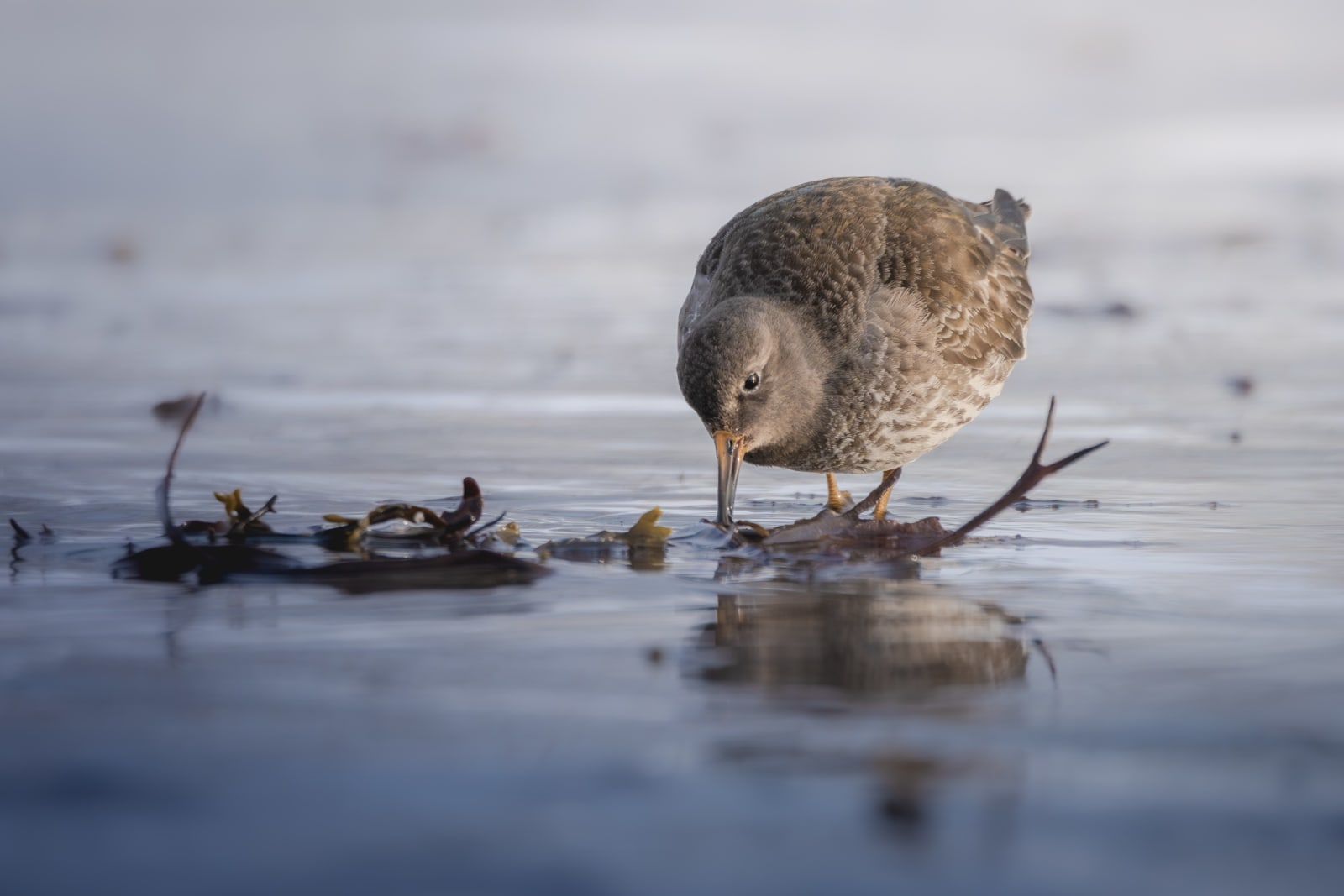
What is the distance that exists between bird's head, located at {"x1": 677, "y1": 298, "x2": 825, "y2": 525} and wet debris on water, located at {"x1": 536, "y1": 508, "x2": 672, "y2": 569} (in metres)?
0.37

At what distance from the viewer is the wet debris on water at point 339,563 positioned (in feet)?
13.5

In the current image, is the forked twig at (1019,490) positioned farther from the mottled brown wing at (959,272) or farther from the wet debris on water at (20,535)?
the wet debris on water at (20,535)

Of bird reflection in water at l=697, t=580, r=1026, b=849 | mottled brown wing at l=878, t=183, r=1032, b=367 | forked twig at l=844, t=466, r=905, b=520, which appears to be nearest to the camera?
bird reflection in water at l=697, t=580, r=1026, b=849

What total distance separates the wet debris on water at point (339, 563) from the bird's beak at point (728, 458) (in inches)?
Result: 38.9

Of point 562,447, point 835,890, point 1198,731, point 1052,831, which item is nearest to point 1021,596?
point 1198,731

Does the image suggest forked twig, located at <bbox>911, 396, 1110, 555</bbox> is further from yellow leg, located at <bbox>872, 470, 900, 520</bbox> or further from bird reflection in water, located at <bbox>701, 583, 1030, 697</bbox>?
yellow leg, located at <bbox>872, 470, 900, 520</bbox>

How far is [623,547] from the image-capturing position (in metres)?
4.80

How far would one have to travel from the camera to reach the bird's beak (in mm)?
5367

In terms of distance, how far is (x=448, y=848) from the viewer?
2.19 metres

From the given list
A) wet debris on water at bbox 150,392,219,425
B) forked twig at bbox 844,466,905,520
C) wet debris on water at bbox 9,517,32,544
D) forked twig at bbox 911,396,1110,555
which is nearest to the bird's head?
forked twig at bbox 844,466,905,520

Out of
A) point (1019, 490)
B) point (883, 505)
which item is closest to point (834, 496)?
point (883, 505)

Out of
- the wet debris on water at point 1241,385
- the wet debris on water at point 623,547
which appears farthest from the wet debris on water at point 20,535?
the wet debris on water at point 1241,385

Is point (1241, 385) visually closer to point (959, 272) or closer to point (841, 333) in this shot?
point (959, 272)

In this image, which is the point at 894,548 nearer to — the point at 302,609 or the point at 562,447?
the point at 302,609
